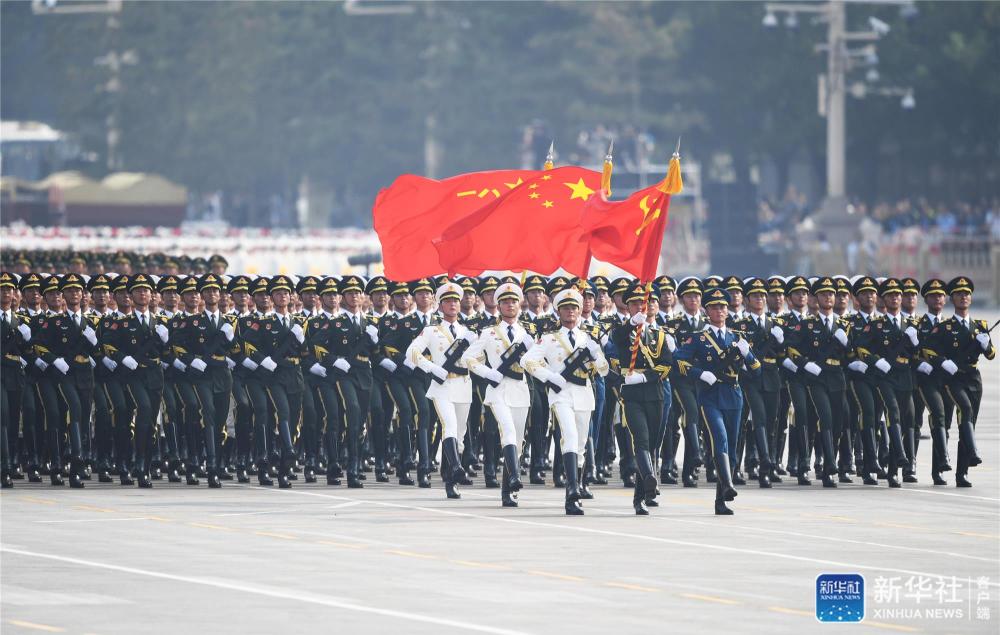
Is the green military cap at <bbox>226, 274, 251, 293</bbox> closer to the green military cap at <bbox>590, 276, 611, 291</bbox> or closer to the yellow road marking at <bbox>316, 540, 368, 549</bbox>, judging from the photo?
the green military cap at <bbox>590, 276, 611, 291</bbox>

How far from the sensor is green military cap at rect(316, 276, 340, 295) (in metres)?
21.4

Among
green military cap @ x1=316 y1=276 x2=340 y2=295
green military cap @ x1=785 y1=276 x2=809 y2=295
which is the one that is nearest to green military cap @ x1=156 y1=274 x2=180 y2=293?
green military cap @ x1=316 y1=276 x2=340 y2=295

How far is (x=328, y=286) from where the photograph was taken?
70.4 feet

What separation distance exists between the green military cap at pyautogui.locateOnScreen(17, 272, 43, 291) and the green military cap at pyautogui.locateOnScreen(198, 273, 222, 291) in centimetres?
135

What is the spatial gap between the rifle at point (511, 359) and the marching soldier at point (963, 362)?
3.81 metres

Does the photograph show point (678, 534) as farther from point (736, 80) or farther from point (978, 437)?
point (736, 80)

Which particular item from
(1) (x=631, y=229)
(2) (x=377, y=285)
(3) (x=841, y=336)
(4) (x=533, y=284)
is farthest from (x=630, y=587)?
(2) (x=377, y=285)

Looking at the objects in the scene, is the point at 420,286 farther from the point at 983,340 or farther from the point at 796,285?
the point at 983,340

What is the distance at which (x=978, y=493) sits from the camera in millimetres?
20156

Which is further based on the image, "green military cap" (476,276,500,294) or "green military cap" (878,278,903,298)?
"green military cap" (476,276,500,294)

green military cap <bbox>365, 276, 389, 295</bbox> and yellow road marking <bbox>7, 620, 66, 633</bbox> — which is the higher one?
green military cap <bbox>365, 276, 389, 295</bbox>

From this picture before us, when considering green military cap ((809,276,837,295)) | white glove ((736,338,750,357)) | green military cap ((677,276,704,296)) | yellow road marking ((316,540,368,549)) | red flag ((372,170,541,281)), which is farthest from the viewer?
red flag ((372,170,541,281))

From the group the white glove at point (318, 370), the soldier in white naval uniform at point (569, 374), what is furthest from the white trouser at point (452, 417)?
the white glove at point (318, 370)

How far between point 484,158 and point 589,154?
22.4 m
